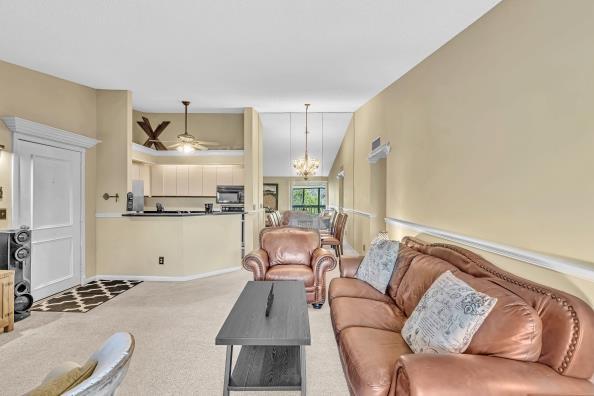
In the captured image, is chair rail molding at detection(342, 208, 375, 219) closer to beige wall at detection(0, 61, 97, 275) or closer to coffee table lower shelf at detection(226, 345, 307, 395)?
coffee table lower shelf at detection(226, 345, 307, 395)

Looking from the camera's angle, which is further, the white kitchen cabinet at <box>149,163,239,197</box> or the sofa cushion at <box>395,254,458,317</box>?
the white kitchen cabinet at <box>149,163,239,197</box>

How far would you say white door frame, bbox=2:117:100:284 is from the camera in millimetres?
3600

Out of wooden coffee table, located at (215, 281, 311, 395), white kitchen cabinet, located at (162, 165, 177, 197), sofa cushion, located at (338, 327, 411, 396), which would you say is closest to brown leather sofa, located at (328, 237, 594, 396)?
sofa cushion, located at (338, 327, 411, 396)

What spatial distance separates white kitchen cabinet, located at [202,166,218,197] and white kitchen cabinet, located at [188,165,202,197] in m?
0.09

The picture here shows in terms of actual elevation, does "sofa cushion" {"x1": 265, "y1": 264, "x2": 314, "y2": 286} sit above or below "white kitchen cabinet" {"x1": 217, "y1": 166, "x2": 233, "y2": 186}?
below

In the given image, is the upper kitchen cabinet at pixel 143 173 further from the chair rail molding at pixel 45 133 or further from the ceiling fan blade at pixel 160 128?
the chair rail molding at pixel 45 133

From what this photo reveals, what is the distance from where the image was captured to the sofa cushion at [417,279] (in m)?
2.23

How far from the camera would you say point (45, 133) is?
3881 millimetres

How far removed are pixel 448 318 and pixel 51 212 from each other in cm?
465

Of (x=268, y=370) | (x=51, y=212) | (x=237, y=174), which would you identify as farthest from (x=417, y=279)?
(x=237, y=174)

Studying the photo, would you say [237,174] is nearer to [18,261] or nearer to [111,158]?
[111,158]

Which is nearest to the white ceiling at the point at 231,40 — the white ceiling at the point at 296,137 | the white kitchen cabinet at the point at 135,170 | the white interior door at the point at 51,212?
the white interior door at the point at 51,212

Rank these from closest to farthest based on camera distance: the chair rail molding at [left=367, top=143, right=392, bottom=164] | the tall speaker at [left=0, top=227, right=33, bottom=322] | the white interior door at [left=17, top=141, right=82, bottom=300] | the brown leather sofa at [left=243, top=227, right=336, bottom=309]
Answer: the tall speaker at [left=0, top=227, right=33, bottom=322] < the brown leather sofa at [left=243, top=227, right=336, bottom=309] < the white interior door at [left=17, top=141, right=82, bottom=300] < the chair rail molding at [left=367, top=143, right=392, bottom=164]

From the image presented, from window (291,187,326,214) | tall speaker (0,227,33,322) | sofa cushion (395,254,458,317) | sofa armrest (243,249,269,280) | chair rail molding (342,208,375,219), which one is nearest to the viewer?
sofa cushion (395,254,458,317)
